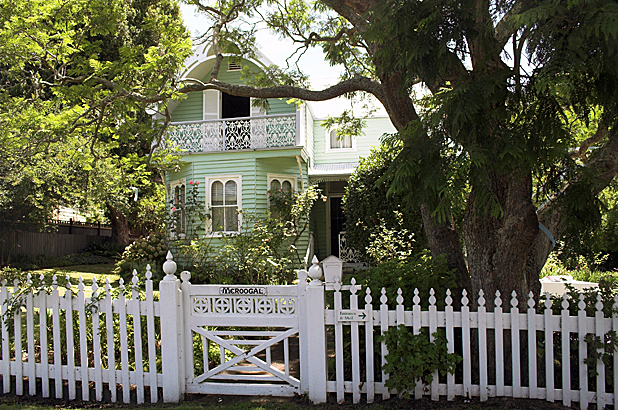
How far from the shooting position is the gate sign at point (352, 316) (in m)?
4.79

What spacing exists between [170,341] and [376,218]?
8.26m

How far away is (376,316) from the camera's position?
4785 mm

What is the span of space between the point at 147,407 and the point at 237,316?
1.27 meters

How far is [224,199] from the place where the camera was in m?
14.9

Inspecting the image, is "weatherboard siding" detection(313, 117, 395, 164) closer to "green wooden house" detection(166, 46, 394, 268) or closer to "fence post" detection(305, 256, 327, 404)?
"green wooden house" detection(166, 46, 394, 268)

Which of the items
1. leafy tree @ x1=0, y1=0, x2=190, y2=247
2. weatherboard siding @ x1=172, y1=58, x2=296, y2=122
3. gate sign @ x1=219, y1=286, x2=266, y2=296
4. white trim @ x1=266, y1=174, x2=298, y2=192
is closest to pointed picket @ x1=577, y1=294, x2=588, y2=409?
gate sign @ x1=219, y1=286, x2=266, y2=296

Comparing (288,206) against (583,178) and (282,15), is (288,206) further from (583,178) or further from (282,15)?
(583,178)

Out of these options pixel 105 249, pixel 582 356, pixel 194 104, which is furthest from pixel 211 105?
pixel 582 356

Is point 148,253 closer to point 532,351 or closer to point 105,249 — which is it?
point 105,249

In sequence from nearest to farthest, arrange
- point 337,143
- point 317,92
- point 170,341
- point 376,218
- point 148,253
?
point 170,341 < point 317,92 < point 376,218 < point 148,253 < point 337,143

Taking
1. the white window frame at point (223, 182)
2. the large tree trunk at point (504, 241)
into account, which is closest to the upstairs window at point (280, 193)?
the white window frame at point (223, 182)

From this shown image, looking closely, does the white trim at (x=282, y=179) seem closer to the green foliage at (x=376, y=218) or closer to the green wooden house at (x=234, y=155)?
the green wooden house at (x=234, y=155)

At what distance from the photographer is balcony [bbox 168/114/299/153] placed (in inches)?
566

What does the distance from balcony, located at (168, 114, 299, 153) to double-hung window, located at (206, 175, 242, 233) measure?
0.98m
